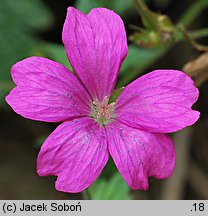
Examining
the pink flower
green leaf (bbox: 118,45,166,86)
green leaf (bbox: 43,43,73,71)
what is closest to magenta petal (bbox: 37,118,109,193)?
the pink flower

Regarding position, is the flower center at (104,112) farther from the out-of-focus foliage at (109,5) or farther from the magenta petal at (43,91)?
the out-of-focus foliage at (109,5)

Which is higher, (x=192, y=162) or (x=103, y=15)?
(x=103, y=15)

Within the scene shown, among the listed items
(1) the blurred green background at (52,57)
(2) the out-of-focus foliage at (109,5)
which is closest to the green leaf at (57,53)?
(1) the blurred green background at (52,57)

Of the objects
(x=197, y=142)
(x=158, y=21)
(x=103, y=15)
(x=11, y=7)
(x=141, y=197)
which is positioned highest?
(x=103, y=15)

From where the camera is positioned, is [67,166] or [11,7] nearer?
[67,166]

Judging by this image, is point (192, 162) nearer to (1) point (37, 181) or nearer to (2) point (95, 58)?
(1) point (37, 181)

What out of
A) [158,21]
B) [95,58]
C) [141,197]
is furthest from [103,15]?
[141,197]

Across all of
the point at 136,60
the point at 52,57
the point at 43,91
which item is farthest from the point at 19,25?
the point at 43,91

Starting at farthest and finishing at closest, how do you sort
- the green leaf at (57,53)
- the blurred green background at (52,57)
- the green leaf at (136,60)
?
the blurred green background at (52,57)
the green leaf at (136,60)
the green leaf at (57,53)
